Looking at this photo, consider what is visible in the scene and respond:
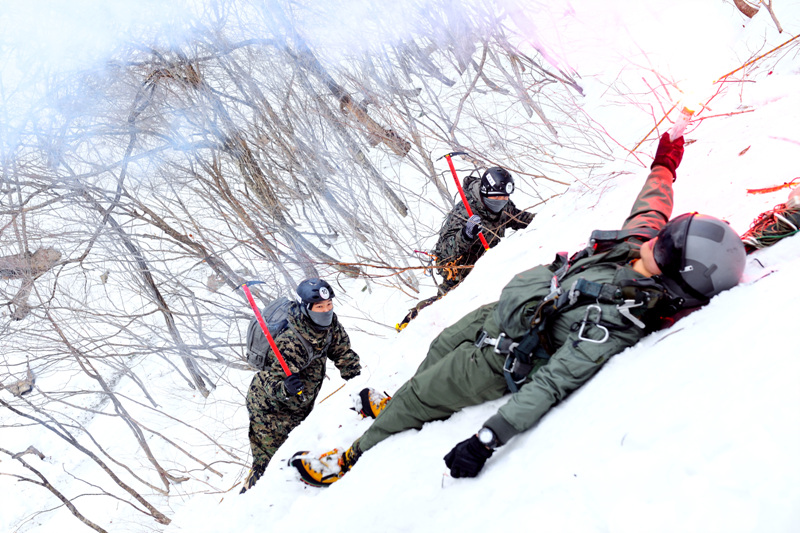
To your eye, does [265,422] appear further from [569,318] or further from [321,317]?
[569,318]

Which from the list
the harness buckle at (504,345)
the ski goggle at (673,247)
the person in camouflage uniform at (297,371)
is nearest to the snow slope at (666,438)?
the ski goggle at (673,247)

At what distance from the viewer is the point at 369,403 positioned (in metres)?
3.10

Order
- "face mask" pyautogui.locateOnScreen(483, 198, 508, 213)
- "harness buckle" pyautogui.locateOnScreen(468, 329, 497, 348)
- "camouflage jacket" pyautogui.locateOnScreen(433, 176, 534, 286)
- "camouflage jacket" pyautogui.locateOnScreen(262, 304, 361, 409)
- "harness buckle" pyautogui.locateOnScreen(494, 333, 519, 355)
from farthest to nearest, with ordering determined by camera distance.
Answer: "camouflage jacket" pyautogui.locateOnScreen(433, 176, 534, 286) → "face mask" pyautogui.locateOnScreen(483, 198, 508, 213) → "camouflage jacket" pyautogui.locateOnScreen(262, 304, 361, 409) → "harness buckle" pyautogui.locateOnScreen(468, 329, 497, 348) → "harness buckle" pyautogui.locateOnScreen(494, 333, 519, 355)

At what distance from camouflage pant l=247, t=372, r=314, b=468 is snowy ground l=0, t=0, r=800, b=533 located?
0.41 m

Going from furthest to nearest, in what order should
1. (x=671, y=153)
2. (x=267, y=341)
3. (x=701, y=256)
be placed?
(x=267, y=341)
(x=671, y=153)
(x=701, y=256)

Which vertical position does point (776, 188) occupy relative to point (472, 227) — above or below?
below

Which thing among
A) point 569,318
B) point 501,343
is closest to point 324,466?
point 501,343

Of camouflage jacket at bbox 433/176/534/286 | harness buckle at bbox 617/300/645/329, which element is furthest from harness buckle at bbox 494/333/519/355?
camouflage jacket at bbox 433/176/534/286

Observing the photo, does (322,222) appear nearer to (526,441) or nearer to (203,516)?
(203,516)

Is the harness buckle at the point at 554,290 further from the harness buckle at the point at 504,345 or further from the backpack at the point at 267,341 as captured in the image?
the backpack at the point at 267,341

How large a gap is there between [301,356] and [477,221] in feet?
7.18

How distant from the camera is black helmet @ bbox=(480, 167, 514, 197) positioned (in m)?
4.16

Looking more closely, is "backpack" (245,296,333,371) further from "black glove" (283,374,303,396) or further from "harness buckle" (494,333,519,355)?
"harness buckle" (494,333,519,355)

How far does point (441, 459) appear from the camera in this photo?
6.92ft
